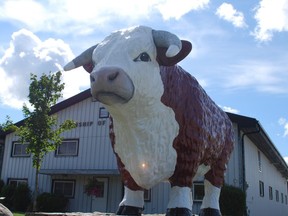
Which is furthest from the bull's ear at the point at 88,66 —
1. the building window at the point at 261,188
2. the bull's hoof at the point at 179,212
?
the building window at the point at 261,188

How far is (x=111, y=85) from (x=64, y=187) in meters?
17.2

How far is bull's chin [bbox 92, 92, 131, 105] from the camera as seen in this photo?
8.70 ft

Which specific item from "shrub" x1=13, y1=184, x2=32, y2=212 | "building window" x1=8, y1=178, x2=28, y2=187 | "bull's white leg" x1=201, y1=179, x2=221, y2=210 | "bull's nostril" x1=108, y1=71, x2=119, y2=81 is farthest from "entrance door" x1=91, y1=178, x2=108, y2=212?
"bull's nostril" x1=108, y1=71, x2=119, y2=81

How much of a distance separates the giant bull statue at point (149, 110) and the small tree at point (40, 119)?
355 inches

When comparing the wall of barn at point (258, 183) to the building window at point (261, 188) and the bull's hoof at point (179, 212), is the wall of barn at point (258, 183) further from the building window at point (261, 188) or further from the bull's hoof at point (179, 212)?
the bull's hoof at point (179, 212)

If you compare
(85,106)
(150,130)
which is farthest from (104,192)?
(150,130)

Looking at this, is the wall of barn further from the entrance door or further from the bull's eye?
the bull's eye

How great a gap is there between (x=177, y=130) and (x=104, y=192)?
1499cm

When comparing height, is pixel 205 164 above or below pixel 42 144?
below

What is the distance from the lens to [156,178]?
307 cm

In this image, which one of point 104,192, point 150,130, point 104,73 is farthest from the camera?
point 104,192

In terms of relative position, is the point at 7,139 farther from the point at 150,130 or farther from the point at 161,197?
the point at 150,130

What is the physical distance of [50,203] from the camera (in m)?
16.9

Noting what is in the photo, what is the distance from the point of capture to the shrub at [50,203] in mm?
16797
